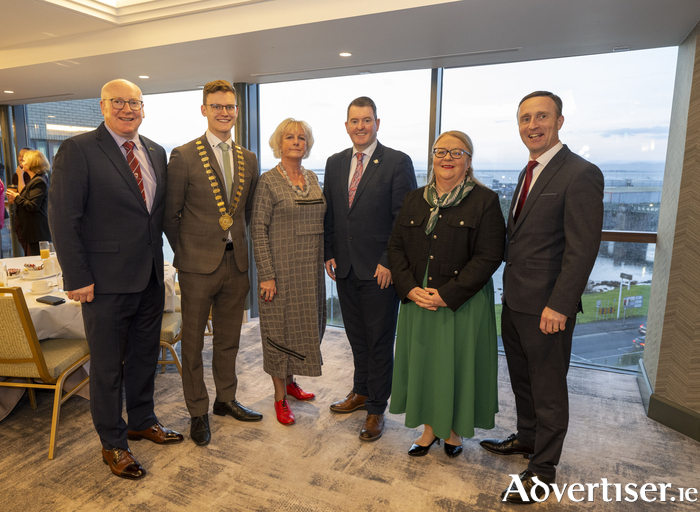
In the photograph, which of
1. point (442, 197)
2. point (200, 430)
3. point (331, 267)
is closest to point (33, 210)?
point (200, 430)

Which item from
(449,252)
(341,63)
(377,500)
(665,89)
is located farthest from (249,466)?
(665,89)

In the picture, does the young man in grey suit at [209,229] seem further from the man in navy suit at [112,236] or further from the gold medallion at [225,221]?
the man in navy suit at [112,236]

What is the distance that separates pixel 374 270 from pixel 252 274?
2.56 m

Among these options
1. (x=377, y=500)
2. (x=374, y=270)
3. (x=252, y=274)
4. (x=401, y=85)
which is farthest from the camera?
(x=252, y=274)

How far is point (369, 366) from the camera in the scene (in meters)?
2.78

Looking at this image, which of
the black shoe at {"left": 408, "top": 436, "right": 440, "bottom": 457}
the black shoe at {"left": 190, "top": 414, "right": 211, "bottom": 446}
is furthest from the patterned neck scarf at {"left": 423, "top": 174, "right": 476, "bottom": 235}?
the black shoe at {"left": 190, "top": 414, "right": 211, "bottom": 446}

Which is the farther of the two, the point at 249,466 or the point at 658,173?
the point at 658,173

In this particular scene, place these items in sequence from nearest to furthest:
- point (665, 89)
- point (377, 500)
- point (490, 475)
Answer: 1. point (377, 500)
2. point (490, 475)
3. point (665, 89)

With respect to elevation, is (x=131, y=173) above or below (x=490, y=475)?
above

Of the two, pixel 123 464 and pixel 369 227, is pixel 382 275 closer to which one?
pixel 369 227

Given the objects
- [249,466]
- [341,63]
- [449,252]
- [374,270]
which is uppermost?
[341,63]

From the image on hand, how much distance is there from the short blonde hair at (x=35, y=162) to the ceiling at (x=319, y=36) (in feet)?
2.76

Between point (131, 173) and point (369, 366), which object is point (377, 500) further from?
point (131, 173)

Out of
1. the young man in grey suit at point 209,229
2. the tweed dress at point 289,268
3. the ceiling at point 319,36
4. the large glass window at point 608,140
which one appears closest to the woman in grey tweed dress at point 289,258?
the tweed dress at point 289,268
